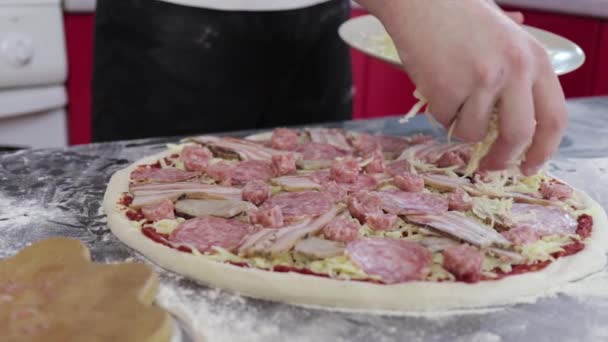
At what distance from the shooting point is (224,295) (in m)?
0.97

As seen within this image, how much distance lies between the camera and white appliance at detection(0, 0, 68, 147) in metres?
2.31

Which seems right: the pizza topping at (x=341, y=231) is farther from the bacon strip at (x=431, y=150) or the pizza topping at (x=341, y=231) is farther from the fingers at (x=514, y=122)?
the bacon strip at (x=431, y=150)

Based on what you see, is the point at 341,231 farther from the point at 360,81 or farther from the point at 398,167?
the point at 360,81

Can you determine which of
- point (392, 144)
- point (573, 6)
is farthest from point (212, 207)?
point (573, 6)

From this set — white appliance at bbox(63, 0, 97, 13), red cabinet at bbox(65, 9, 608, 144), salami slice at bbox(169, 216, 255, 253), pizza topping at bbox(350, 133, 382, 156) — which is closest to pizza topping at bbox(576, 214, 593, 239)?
pizza topping at bbox(350, 133, 382, 156)

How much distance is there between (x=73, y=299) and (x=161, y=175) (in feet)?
1.61

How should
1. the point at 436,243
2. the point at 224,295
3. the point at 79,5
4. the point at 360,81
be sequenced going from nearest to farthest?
the point at 224,295, the point at 436,243, the point at 79,5, the point at 360,81

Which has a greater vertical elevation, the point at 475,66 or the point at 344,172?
the point at 475,66

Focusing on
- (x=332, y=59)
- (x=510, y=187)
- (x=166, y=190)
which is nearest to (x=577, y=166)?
(x=510, y=187)

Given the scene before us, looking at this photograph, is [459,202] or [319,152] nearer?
[459,202]

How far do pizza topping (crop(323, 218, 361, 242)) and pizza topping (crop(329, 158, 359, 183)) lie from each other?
21cm

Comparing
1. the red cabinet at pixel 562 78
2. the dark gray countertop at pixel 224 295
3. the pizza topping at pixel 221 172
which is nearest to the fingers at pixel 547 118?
the dark gray countertop at pixel 224 295

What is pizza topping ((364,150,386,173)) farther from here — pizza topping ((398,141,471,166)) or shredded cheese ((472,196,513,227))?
shredded cheese ((472,196,513,227))

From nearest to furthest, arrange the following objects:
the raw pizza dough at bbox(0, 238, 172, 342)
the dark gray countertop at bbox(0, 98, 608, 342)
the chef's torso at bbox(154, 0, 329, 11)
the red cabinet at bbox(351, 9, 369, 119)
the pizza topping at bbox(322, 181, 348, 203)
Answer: the raw pizza dough at bbox(0, 238, 172, 342)
the dark gray countertop at bbox(0, 98, 608, 342)
the pizza topping at bbox(322, 181, 348, 203)
the chef's torso at bbox(154, 0, 329, 11)
the red cabinet at bbox(351, 9, 369, 119)
